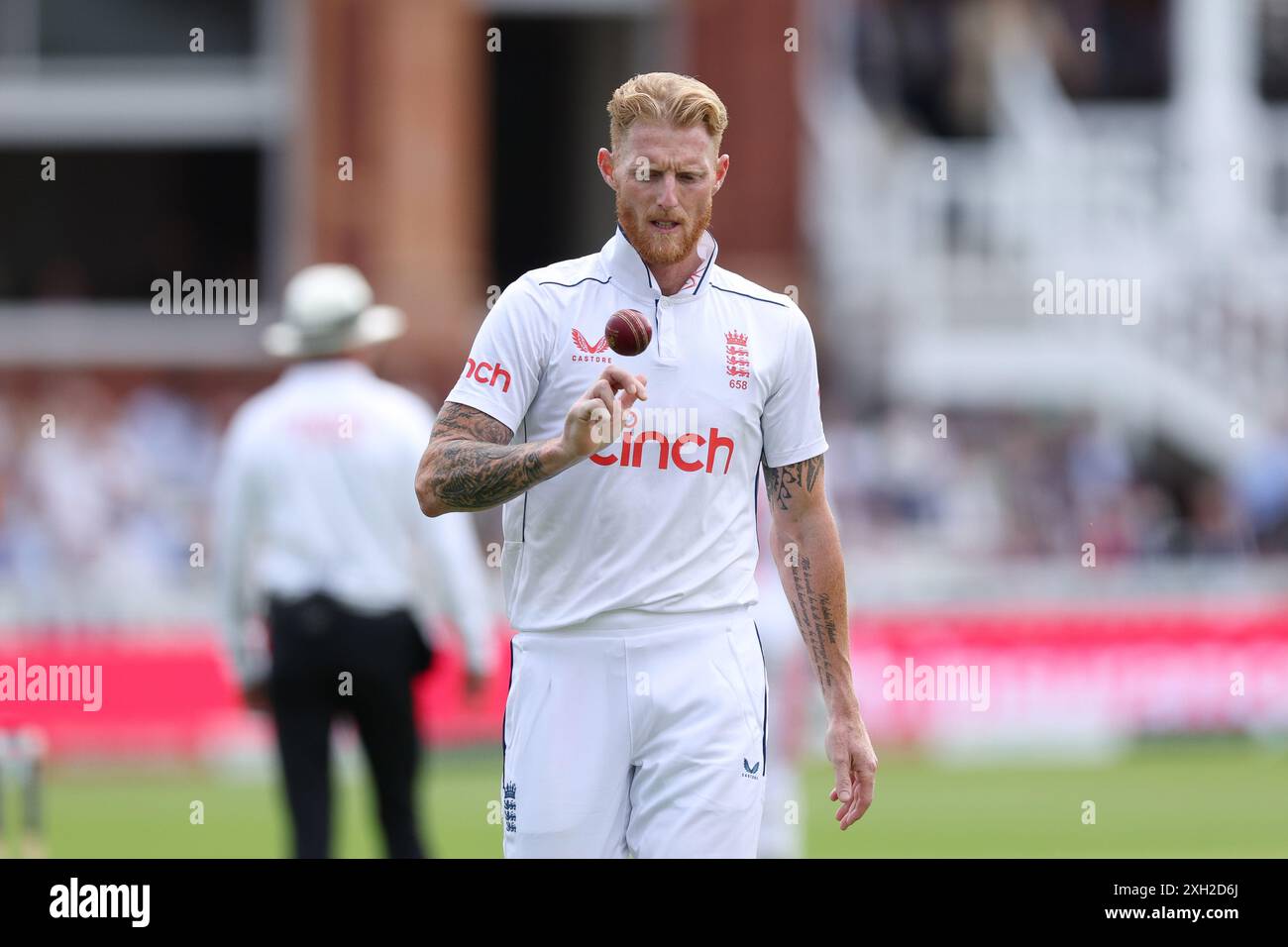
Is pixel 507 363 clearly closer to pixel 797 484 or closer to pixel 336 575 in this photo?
pixel 797 484

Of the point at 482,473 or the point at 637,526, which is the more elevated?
the point at 482,473

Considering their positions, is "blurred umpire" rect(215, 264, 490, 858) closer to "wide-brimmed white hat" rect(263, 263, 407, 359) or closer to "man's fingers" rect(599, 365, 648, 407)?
"wide-brimmed white hat" rect(263, 263, 407, 359)

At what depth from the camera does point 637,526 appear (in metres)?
5.66

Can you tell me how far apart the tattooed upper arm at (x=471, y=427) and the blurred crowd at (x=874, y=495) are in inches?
422

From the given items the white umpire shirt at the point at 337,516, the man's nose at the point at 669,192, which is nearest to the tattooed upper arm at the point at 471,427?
the man's nose at the point at 669,192

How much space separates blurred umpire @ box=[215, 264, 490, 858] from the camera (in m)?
8.08

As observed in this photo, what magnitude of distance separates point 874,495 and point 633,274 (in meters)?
13.4

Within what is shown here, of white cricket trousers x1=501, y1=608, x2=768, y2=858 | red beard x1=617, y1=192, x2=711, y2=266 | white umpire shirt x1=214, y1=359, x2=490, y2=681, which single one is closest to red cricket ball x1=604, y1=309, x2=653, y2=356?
red beard x1=617, y1=192, x2=711, y2=266

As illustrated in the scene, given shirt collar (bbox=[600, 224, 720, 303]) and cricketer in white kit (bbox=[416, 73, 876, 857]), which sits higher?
shirt collar (bbox=[600, 224, 720, 303])

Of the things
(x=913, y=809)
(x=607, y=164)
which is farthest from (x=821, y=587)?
(x=913, y=809)

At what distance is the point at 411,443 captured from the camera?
26.8ft

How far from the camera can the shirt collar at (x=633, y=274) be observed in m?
5.75

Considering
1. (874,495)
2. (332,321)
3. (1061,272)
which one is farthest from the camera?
(1061,272)

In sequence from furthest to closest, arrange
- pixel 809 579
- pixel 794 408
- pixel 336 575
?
1. pixel 336 575
2. pixel 809 579
3. pixel 794 408
